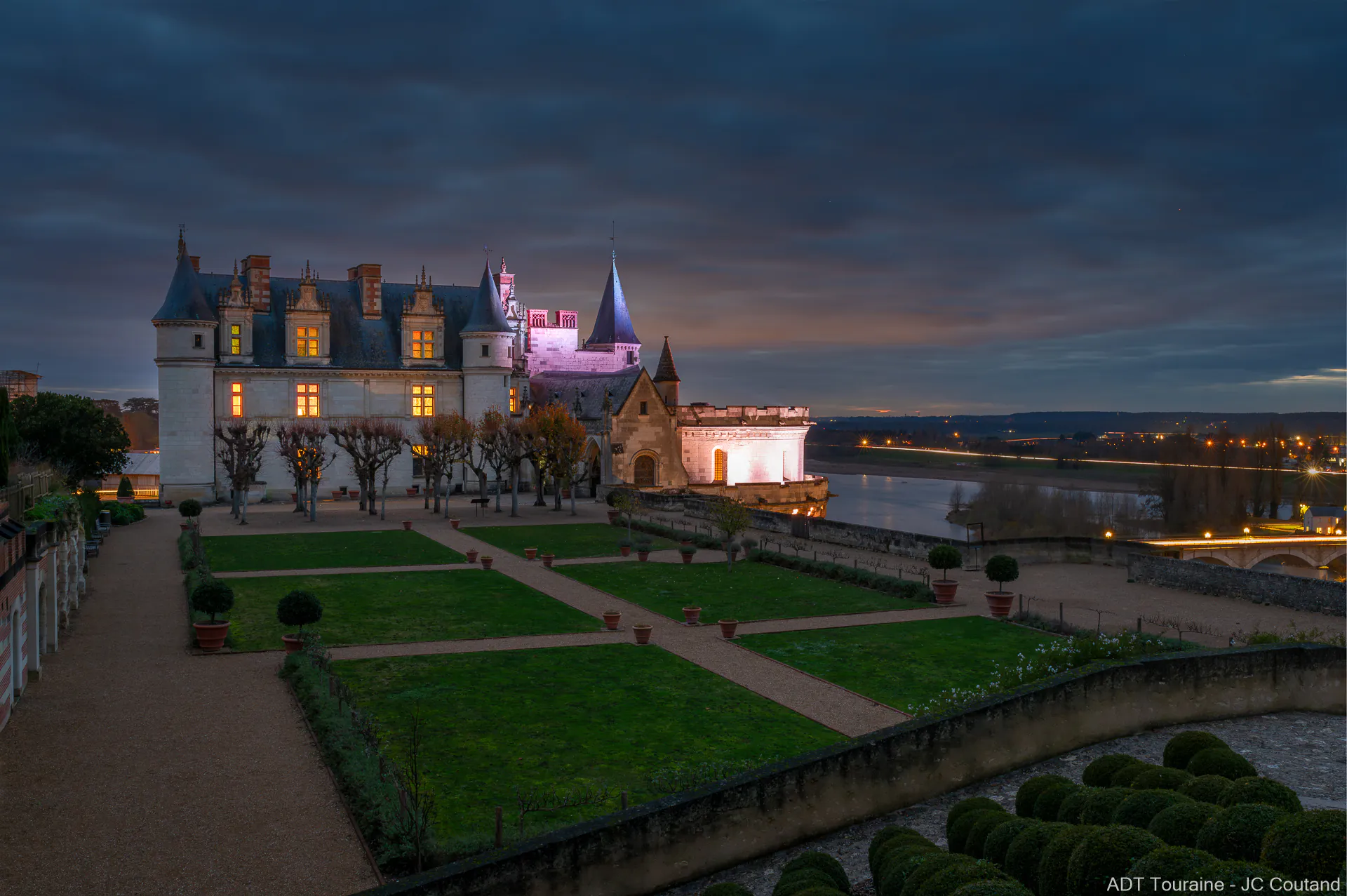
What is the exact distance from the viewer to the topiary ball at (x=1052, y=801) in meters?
10.9

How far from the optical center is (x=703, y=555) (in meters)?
37.0

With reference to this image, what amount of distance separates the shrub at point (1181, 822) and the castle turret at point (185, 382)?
54.9 metres

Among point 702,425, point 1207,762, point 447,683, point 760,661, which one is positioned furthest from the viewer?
point 702,425

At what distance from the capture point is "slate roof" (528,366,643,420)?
60438 millimetres

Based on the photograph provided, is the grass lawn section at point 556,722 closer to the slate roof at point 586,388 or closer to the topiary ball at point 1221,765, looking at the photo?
the topiary ball at point 1221,765

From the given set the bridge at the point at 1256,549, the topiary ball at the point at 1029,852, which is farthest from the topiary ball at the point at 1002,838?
the bridge at the point at 1256,549

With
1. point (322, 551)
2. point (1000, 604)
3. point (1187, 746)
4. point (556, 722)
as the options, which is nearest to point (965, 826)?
point (1187, 746)

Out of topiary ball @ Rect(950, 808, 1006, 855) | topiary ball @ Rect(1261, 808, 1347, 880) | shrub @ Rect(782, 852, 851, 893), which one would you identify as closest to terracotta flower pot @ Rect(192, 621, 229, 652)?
shrub @ Rect(782, 852, 851, 893)

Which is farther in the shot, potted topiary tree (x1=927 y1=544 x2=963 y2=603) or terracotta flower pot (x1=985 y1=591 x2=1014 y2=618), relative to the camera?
potted topiary tree (x1=927 y1=544 x2=963 y2=603)

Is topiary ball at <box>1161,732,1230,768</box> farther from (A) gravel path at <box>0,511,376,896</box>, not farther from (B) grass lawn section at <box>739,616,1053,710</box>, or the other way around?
(A) gravel path at <box>0,511,376,896</box>

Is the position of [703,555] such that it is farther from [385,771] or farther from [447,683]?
[385,771]

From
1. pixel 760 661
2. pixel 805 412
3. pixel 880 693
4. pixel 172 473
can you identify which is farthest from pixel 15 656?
pixel 805 412

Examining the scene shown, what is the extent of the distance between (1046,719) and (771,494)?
160 ft

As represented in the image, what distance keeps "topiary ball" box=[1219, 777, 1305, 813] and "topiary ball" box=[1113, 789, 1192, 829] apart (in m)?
0.47
